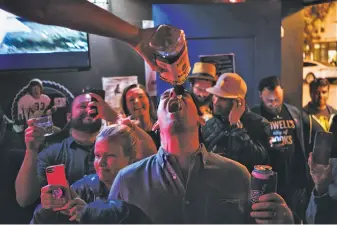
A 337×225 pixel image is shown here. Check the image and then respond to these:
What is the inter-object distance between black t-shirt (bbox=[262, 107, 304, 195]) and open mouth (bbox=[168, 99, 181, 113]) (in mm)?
386

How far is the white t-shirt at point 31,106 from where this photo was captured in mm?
1522

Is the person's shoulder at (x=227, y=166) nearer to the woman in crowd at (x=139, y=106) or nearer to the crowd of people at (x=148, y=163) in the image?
the crowd of people at (x=148, y=163)

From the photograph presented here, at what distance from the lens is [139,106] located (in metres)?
1.58

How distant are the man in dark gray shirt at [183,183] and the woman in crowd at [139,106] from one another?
0.05 metres

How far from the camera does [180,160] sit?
1530 mm

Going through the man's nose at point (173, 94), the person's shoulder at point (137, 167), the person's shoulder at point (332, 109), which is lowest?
the person's shoulder at point (137, 167)

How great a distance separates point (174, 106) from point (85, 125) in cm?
35

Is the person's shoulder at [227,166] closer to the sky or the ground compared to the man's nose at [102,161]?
→ closer to the ground

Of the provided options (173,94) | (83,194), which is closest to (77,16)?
(173,94)

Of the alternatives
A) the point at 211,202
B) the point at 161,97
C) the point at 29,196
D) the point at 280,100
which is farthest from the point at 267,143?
the point at 29,196

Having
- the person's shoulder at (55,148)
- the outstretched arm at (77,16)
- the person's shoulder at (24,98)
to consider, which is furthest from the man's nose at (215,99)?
the person's shoulder at (24,98)

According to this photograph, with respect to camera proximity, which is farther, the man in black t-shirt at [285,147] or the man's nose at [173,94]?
the man in black t-shirt at [285,147]

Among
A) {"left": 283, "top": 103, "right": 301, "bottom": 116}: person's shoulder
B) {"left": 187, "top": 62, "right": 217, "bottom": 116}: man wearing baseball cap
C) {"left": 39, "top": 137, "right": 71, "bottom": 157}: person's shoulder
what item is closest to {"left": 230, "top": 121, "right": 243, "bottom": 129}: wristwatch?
{"left": 187, "top": 62, "right": 217, "bottom": 116}: man wearing baseball cap

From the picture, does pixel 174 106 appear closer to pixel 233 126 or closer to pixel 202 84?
pixel 202 84
